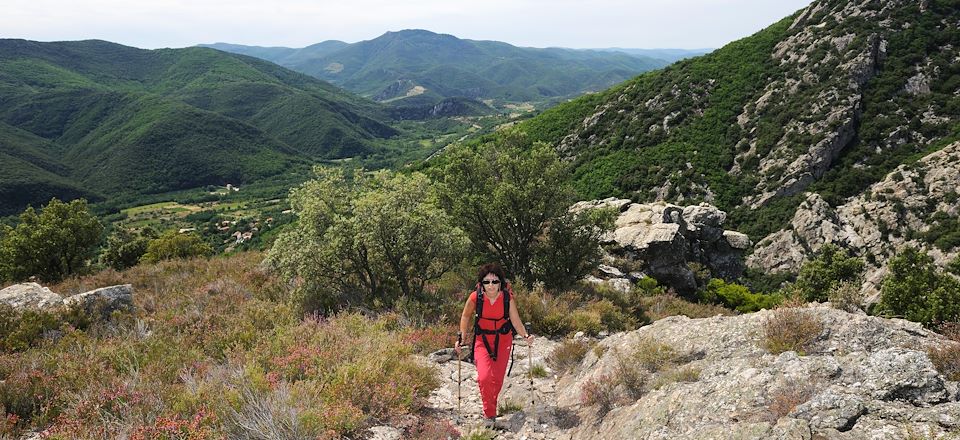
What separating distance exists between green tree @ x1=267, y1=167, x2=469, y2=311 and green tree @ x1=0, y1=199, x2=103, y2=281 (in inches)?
818

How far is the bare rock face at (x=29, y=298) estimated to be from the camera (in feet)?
→ 35.6

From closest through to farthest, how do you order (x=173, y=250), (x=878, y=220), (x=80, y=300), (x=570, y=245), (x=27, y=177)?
(x=80, y=300) < (x=570, y=245) < (x=173, y=250) < (x=878, y=220) < (x=27, y=177)

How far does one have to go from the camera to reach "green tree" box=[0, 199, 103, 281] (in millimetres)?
23734

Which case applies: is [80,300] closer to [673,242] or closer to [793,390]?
[793,390]

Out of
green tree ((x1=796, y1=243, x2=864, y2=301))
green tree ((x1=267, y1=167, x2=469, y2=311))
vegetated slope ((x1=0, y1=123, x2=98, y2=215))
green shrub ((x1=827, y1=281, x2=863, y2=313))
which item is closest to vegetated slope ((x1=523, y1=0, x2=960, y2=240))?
green tree ((x1=796, y1=243, x2=864, y2=301))

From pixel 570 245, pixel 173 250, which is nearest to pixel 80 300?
pixel 570 245

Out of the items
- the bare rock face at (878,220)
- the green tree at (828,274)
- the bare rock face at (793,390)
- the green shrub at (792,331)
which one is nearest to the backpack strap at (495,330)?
the bare rock face at (793,390)

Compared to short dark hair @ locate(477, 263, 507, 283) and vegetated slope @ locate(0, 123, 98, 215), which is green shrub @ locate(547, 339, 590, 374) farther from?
vegetated slope @ locate(0, 123, 98, 215)

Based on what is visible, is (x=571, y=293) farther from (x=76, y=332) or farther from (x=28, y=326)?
(x=28, y=326)

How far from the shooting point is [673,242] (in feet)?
84.4

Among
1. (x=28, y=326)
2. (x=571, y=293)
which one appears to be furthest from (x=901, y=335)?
(x=28, y=326)

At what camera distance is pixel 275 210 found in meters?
134

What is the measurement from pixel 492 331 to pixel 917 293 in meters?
28.3

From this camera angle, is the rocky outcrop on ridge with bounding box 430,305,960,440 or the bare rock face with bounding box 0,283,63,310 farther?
the bare rock face with bounding box 0,283,63,310
